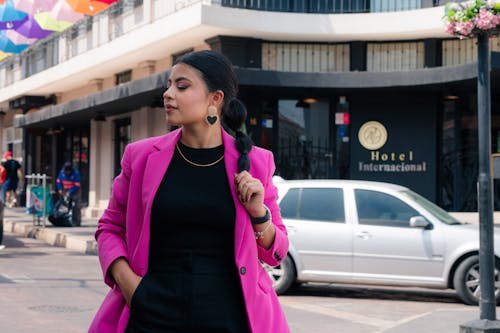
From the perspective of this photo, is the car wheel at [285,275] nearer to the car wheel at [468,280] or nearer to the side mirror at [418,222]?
the side mirror at [418,222]

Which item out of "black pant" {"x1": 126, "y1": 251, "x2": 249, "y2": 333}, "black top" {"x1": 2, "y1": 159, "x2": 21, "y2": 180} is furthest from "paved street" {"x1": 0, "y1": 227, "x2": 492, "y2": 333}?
"black top" {"x1": 2, "y1": 159, "x2": 21, "y2": 180}

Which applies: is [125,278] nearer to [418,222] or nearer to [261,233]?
[261,233]

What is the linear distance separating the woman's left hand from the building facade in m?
17.0

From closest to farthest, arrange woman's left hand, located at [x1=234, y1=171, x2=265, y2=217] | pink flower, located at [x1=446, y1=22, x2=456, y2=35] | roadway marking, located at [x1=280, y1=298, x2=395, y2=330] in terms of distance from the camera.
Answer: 1. woman's left hand, located at [x1=234, y1=171, x2=265, y2=217]
2. pink flower, located at [x1=446, y1=22, x2=456, y2=35]
3. roadway marking, located at [x1=280, y1=298, x2=395, y2=330]

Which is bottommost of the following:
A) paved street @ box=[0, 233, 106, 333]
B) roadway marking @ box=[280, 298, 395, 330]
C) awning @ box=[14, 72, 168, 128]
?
roadway marking @ box=[280, 298, 395, 330]

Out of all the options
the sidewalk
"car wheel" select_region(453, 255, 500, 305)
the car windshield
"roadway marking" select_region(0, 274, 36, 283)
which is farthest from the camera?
the sidewalk

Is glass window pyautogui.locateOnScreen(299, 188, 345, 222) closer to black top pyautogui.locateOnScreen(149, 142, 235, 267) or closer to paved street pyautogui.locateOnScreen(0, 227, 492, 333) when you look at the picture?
paved street pyautogui.locateOnScreen(0, 227, 492, 333)

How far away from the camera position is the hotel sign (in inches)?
884

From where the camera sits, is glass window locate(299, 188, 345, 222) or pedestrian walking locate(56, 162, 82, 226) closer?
glass window locate(299, 188, 345, 222)

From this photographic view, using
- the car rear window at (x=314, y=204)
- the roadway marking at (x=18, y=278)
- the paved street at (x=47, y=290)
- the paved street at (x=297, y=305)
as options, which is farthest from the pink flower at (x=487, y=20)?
the roadway marking at (x=18, y=278)

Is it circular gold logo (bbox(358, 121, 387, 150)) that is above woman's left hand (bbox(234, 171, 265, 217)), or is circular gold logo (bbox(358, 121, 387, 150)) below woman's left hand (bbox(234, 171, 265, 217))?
above

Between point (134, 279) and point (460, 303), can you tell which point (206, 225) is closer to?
point (134, 279)

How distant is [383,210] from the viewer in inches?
446

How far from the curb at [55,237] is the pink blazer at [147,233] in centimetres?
1435
